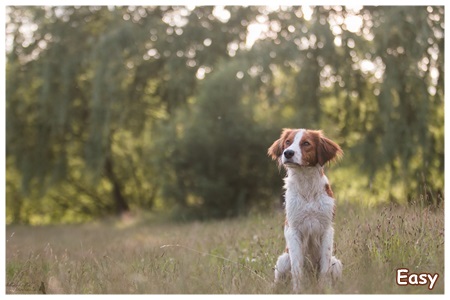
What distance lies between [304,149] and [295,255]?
0.79m

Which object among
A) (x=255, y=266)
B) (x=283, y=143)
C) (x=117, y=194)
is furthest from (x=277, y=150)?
(x=117, y=194)

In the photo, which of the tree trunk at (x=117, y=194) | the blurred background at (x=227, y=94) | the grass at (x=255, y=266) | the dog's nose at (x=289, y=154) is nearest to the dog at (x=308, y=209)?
the dog's nose at (x=289, y=154)

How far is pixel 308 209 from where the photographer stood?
4.54m

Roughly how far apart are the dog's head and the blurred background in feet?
9.32

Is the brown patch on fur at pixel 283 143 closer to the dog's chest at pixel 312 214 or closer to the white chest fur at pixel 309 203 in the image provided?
the white chest fur at pixel 309 203

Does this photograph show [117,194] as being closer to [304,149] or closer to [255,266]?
[255,266]

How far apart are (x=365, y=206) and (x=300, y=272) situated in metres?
2.10

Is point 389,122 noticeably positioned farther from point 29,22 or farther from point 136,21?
point 29,22

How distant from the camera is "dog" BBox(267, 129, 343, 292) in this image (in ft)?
14.7

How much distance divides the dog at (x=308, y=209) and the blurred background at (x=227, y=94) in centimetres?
287

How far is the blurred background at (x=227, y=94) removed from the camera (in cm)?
956

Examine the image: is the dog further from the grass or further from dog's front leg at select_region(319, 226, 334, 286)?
the grass

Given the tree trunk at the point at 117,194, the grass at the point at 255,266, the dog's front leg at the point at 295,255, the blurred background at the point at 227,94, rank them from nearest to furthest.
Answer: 1. the dog's front leg at the point at 295,255
2. the grass at the point at 255,266
3. the blurred background at the point at 227,94
4. the tree trunk at the point at 117,194

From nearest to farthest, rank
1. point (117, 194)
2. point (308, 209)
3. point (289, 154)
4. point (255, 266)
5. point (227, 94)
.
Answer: point (289, 154), point (308, 209), point (255, 266), point (227, 94), point (117, 194)
